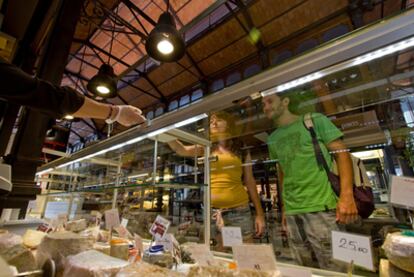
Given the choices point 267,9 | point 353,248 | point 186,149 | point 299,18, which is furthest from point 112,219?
point 299,18

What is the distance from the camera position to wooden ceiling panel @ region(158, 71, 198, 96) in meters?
6.76

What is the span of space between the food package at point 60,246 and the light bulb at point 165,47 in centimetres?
211

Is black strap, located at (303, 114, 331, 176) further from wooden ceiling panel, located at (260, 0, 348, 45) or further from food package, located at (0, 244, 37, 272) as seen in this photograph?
wooden ceiling panel, located at (260, 0, 348, 45)

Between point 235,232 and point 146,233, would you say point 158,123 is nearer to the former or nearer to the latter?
point 235,232

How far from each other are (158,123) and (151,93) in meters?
7.39

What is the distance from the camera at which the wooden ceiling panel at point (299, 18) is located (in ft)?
13.6

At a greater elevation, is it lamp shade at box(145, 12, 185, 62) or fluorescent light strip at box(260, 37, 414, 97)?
lamp shade at box(145, 12, 185, 62)

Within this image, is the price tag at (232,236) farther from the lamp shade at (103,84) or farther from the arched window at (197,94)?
the arched window at (197,94)

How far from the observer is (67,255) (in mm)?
758

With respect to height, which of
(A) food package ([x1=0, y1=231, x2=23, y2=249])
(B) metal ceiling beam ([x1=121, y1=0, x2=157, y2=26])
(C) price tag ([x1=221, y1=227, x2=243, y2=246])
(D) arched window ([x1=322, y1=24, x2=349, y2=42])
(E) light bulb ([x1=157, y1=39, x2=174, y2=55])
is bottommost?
(A) food package ([x1=0, y1=231, x2=23, y2=249])

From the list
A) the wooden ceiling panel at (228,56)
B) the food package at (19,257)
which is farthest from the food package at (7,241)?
the wooden ceiling panel at (228,56)

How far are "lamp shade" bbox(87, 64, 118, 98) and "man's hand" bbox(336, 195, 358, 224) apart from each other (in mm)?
3251

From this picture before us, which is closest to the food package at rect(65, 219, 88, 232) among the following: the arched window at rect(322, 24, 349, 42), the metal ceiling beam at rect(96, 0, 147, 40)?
the metal ceiling beam at rect(96, 0, 147, 40)

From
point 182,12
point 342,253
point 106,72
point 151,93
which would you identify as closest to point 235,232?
point 342,253
